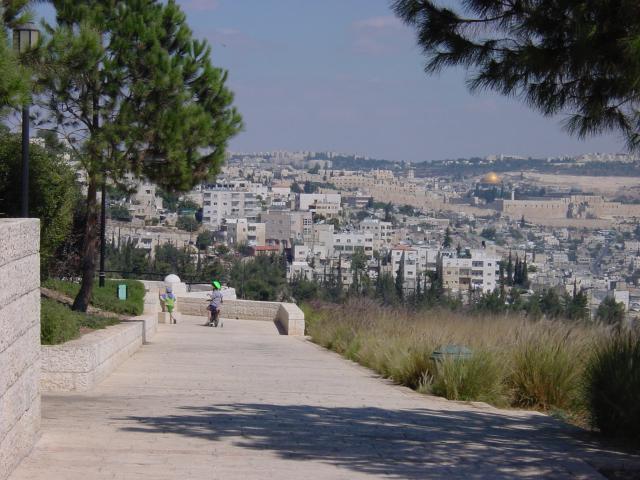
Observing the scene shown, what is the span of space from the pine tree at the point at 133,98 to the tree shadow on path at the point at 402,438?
35.7 feet

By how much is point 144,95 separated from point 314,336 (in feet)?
25.8

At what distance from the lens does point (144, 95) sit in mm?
20469

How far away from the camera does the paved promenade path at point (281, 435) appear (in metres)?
7.23

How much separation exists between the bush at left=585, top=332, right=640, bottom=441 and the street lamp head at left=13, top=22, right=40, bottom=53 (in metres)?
8.79

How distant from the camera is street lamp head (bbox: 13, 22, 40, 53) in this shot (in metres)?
13.8

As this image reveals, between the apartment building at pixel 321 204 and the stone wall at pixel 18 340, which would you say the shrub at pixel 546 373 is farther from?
the apartment building at pixel 321 204

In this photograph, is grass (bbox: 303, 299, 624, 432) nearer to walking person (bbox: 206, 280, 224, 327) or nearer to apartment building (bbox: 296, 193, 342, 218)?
walking person (bbox: 206, 280, 224, 327)

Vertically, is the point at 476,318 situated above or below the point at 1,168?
below

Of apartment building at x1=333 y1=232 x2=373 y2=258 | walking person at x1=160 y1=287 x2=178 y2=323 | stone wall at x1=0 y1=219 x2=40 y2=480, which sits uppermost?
stone wall at x1=0 y1=219 x2=40 y2=480

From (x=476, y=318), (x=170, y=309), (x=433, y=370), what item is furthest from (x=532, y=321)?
(x=170, y=309)

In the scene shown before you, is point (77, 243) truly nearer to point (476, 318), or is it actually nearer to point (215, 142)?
point (215, 142)

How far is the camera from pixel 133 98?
813 inches

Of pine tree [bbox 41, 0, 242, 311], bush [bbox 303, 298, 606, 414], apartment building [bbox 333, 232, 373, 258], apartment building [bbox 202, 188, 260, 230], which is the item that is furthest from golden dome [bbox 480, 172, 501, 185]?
bush [bbox 303, 298, 606, 414]

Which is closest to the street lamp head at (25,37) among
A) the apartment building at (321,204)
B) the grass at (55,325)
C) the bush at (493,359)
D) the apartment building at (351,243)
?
the grass at (55,325)
